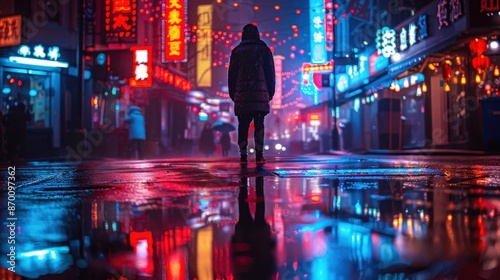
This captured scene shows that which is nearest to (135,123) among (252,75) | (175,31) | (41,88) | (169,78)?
(41,88)

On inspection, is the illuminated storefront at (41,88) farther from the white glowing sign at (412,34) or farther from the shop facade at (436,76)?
the white glowing sign at (412,34)

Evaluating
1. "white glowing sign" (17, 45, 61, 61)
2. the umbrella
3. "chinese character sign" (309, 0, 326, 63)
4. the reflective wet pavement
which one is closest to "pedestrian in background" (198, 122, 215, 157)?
the umbrella

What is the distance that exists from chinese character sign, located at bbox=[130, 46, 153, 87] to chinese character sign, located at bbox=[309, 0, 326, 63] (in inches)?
470

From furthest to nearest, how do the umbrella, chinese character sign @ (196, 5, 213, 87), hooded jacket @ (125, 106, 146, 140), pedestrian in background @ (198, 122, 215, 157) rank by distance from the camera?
chinese character sign @ (196, 5, 213, 87)
the umbrella
pedestrian in background @ (198, 122, 215, 157)
hooded jacket @ (125, 106, 146, 140)

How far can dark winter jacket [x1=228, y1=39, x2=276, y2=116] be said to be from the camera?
7.14 m

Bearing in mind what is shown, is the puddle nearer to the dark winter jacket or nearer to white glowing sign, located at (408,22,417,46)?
the dark winter jacket

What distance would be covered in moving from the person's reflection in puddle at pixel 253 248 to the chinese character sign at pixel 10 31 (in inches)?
634

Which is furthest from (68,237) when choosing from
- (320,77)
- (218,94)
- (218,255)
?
(218,94)

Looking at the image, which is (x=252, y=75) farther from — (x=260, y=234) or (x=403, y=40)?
(x=403, y=40)

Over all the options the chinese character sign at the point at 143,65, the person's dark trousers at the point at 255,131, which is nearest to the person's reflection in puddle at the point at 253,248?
the person's dark trousers at the point at 255,131

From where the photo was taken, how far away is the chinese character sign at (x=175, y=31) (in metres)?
25.2

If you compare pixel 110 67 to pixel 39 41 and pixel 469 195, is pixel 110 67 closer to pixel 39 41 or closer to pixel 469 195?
pixel 39 41

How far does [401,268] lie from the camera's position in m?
1.25

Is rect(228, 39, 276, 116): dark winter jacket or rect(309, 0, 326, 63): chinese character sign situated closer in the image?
rect(228, 39, 276, 116): dark winter jacket
